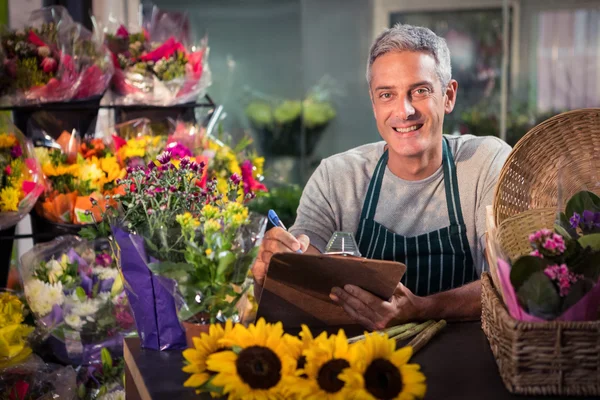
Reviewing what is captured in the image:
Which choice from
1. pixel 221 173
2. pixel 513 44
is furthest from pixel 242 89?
pixel 221 173

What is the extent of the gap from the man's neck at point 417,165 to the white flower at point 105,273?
0.98 meters

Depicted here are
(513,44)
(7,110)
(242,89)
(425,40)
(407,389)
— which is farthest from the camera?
(242,89)

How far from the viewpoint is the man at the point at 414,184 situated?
255cm

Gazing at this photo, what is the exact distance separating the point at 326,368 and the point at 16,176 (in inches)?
70.2

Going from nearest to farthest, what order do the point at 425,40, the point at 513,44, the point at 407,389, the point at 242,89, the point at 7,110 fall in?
1. the point at 407,389
2. the point at 425,40
3. the point at 7,110
4. the point at 513,44
5. the point at 242,89

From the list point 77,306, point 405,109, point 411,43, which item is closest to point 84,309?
point 77,306

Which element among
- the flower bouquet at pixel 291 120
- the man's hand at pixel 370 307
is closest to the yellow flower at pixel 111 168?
the man's hand at pixel 370 307

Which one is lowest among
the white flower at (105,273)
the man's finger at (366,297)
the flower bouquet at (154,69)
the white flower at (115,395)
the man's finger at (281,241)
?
the white flower at (115,395)

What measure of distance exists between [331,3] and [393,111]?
2.88 metres

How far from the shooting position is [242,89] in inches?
214

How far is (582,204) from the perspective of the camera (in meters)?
1.76

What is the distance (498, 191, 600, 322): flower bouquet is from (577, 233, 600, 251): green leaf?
15 mm

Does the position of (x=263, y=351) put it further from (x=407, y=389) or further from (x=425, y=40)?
(x=425, y=40)

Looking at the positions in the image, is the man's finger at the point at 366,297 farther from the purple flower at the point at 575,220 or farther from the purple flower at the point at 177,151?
the purple flower at the point at 177,151
